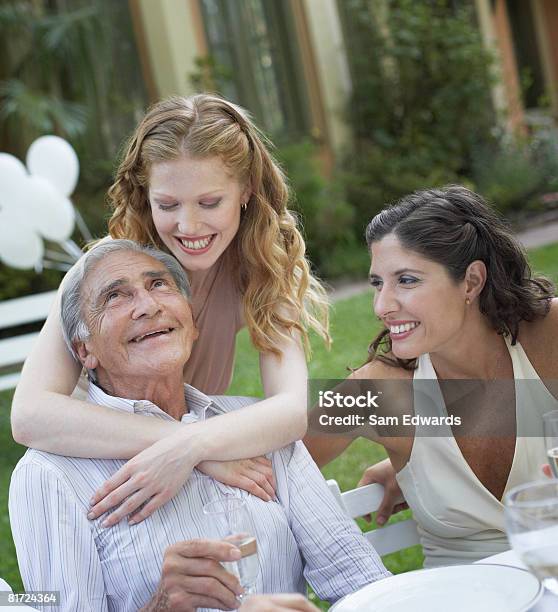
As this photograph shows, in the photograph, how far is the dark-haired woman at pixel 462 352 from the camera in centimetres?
237

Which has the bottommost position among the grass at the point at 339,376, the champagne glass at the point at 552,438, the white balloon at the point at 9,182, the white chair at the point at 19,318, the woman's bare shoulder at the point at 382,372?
the grass at the point at 339,376

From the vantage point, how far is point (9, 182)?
6234 millimetres

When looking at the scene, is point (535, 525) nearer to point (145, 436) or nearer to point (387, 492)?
point (145, 436)

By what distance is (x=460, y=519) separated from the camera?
249 cm

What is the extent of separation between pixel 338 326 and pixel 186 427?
542cm

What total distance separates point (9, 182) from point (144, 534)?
4479 millimetres

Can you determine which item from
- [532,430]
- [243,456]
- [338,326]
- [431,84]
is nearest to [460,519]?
[532,430]

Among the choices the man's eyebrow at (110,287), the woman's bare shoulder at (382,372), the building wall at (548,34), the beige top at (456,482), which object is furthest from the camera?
the building wall at (548,34)

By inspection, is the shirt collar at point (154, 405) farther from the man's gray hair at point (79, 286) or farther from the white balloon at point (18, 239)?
the white balloon at point (18, 239)

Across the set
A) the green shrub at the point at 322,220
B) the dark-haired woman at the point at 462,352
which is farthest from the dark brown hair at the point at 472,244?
the green shrub at the point at 322,220

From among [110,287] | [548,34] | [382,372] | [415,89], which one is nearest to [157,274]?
[110,287]

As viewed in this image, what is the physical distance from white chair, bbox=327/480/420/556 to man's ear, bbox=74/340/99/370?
0.78 metres

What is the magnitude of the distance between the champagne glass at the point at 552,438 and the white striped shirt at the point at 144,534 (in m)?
0.66

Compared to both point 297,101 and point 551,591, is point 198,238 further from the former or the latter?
point 297,101
